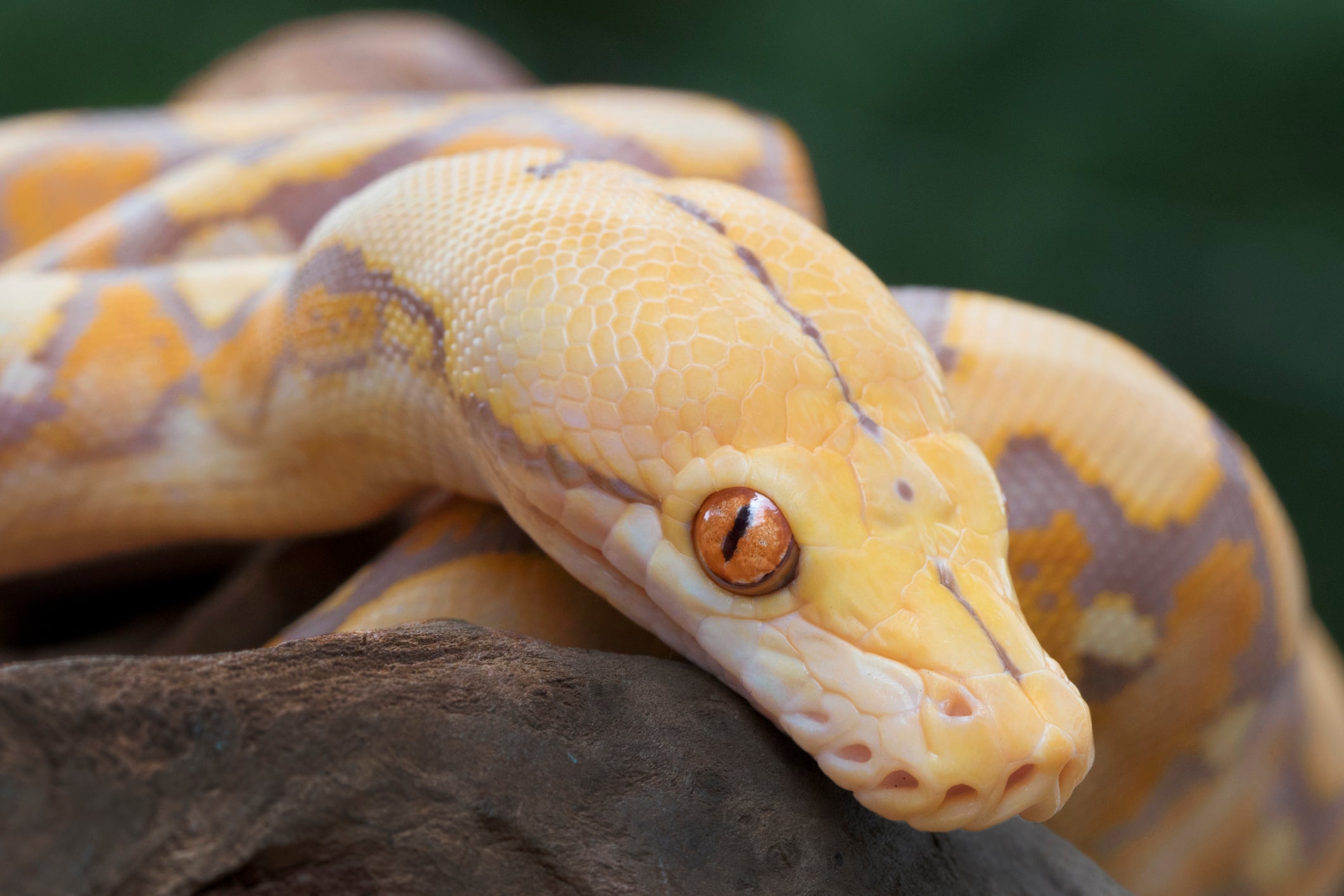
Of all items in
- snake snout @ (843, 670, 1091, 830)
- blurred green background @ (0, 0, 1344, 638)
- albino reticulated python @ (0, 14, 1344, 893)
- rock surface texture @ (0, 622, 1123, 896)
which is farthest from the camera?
blurred green background @ (0, 0, 1344, 638)

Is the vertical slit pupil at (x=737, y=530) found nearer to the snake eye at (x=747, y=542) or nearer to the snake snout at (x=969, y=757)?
the snake eye at (x=747, y=542)

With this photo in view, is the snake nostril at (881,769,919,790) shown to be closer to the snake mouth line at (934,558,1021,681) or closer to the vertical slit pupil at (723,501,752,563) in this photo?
the snake mouth line at (934,558,1021,681)

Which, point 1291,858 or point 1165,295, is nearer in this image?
point 1291,858

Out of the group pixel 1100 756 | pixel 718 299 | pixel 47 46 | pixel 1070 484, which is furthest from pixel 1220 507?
pixel 47 46

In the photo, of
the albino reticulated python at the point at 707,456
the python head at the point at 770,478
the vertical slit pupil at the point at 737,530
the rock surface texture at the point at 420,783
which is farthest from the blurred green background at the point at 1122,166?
the vertical slit pupil at the point at 737,530

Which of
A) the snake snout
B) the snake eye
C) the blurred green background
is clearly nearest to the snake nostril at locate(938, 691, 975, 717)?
the snake snout

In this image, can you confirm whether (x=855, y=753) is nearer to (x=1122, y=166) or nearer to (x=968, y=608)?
(x=968, y=608)

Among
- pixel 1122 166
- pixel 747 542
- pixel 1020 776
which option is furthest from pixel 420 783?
pixel 1122 166

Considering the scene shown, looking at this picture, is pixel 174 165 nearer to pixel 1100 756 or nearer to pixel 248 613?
pixel 248 613
